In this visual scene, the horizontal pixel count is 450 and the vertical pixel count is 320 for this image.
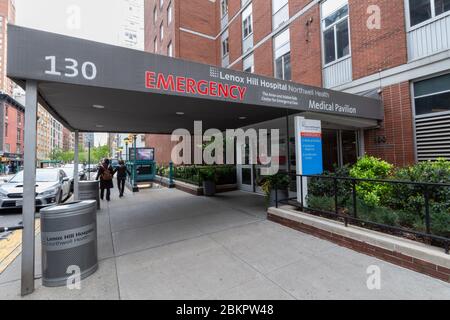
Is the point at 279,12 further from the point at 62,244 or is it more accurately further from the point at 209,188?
the point at 62,244

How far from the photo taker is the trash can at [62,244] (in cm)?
333

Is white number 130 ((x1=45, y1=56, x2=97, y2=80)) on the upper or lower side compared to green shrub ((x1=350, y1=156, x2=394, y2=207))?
upper

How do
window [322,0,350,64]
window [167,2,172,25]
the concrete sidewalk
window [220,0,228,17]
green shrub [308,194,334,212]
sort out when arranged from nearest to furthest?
the concrete sidewalk
green shrub [308,194,334,212]
window [322,0,350,64]
window [220,0,228,17]
window [167,2,172,25]

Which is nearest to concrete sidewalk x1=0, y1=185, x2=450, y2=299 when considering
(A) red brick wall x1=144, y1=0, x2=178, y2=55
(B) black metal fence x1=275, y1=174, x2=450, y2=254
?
(B) black metal fence x1=275, y1=174, x2=450, y2=254

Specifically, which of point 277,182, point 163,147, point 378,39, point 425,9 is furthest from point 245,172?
point 163,147

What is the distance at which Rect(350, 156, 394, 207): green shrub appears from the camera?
5.04 metres

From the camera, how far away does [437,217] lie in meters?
3.64

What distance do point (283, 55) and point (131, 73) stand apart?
10.4 meters

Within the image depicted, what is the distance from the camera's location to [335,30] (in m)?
9.73

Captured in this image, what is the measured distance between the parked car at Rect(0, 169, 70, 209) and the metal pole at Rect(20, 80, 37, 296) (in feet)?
19.4

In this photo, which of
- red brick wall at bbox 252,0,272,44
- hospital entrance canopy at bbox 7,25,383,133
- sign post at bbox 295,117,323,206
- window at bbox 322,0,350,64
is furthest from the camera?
red brick wall at bbox 252,0,272,44

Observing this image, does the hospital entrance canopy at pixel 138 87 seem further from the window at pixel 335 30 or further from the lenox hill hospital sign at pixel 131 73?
the window at pixel 335 30

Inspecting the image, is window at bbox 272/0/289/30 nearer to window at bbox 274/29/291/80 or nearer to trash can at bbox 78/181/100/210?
window at bbox 274/29/291/80
